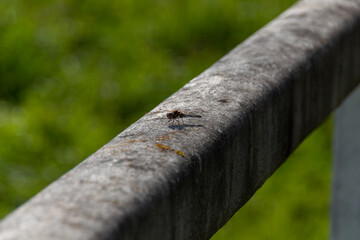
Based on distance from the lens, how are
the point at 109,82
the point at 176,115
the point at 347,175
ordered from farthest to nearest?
the point at 109,82 < the point at 347,175 < the point at 176,115

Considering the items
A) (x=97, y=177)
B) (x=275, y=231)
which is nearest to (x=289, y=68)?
(x=97, y=177)

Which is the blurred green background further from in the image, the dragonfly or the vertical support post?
the dragonfly

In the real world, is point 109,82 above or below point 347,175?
below

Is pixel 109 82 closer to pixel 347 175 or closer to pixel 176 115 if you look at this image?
pixel 347 175

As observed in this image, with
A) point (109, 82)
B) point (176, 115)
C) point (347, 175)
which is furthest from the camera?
point (109, 82)

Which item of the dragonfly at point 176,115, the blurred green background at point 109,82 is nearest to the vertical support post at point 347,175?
the dragonfly at point 176,115

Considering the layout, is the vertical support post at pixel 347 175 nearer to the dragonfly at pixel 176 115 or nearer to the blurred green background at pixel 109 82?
the dragonfly at pixel 176 115

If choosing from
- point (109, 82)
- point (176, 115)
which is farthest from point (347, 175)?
point (109, 82)

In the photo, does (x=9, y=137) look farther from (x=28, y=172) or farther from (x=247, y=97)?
(x=247, y=97)
